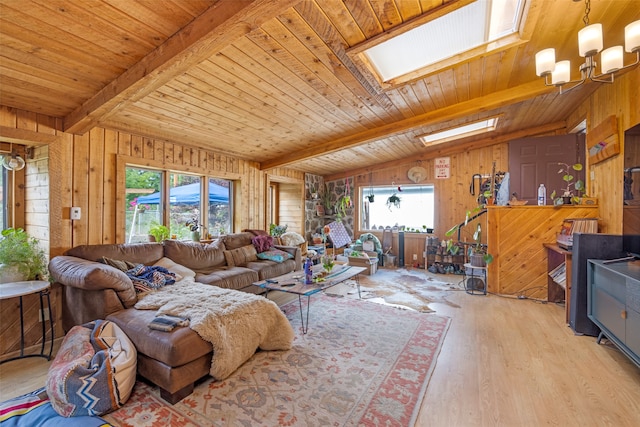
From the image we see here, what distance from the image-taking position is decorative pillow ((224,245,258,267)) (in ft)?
13.6

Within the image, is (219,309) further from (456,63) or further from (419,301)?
(456,63)

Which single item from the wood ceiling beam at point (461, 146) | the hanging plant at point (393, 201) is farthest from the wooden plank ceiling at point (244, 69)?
the hanging plant at point (393, 201)

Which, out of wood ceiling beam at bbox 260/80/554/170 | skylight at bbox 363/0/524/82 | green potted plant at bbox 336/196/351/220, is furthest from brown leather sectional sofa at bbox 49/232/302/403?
green potted plant at bbox 336/196/351/220

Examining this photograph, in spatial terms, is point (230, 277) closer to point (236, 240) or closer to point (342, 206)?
point (236, 240)

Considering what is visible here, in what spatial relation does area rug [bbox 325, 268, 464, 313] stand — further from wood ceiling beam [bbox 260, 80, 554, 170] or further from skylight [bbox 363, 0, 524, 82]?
skylight [bbox 363, 0, 524, 82]

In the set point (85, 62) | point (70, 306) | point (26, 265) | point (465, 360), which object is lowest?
point (465, 360)

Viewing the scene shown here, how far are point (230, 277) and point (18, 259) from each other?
189cm

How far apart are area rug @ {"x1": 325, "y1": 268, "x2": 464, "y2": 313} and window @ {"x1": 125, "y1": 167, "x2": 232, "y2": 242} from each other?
228 centimetres

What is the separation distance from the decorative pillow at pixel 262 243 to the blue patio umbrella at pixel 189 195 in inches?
37.5

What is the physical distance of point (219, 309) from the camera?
7.32 feet

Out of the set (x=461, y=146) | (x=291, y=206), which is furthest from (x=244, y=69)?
(x=461, y=146)

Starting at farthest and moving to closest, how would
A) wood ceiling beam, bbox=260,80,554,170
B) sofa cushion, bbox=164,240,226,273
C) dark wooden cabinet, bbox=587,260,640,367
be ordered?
sofa cushion, bbox=164,240,226,273 < wood ceiling beam, bbox=260,80,554,170 < dark wooden cabinet, bbox=587,260,640,367

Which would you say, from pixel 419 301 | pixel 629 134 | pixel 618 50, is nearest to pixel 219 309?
pixel 419 301

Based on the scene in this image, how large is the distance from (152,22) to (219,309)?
1990mm
